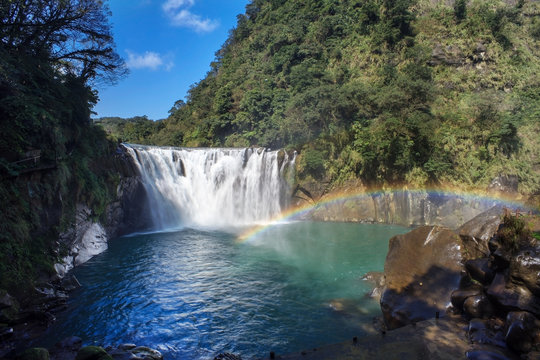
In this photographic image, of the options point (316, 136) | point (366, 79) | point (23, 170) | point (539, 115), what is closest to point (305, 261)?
point (23, 170)

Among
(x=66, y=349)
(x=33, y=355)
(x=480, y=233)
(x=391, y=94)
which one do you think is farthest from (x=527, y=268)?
(x=391, y=94)

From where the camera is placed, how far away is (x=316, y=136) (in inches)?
985

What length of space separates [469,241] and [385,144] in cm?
1381

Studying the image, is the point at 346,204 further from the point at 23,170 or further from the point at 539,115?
the point at 23,170

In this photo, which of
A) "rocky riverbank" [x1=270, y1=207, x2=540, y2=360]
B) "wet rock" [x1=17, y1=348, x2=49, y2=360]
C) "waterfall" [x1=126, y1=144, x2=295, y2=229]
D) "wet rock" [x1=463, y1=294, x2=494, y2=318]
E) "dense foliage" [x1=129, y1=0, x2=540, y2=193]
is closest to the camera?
"rocky riverbank" [x1=270, y1=207, x2=540, y2=360]

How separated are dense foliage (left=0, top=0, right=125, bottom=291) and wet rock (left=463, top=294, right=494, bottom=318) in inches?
405

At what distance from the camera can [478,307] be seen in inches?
198

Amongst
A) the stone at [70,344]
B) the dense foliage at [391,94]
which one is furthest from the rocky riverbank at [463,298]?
the dense foliage at [391,94]

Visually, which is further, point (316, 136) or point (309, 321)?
point (316, 136)

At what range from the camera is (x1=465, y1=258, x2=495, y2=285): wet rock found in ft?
18.0

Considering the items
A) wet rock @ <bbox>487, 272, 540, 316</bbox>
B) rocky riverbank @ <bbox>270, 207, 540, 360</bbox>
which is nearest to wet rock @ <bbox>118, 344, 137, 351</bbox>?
rocky riverbank @ <bbox>270, 207, 540, 360</bbox>

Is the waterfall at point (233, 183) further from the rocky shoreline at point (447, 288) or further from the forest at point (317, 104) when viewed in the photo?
the rocky shoreline at point (447, 288)

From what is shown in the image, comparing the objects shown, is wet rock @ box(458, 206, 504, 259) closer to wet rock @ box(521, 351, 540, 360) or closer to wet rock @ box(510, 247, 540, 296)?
wet rock @ box(510, 247, 540, 296)

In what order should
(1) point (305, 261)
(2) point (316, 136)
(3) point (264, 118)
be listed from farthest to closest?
(3) point (264, 118) < (2) point (316, 136) < (1) point (305, 261)
